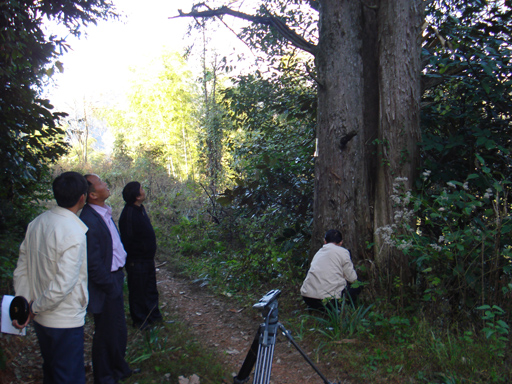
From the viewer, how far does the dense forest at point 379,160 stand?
4.30 metres

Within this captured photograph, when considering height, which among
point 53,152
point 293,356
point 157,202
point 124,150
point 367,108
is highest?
point 124,150

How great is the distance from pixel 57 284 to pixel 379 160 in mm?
4421

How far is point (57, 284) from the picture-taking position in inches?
104

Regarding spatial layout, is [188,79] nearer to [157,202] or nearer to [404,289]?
[157,202]

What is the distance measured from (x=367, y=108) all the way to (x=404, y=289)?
104 inches

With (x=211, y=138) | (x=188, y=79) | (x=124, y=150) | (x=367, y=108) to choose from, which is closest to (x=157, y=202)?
(x=211, y=138)

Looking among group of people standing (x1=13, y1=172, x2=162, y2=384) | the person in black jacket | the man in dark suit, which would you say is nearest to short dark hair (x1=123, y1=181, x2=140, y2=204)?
the person in black jacket

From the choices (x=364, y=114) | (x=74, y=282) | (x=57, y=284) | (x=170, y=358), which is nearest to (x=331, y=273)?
(x=170, y=358)

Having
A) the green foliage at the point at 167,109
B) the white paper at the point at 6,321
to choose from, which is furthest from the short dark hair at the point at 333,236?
the green foliage at the point at 167,109

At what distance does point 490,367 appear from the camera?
362 cm

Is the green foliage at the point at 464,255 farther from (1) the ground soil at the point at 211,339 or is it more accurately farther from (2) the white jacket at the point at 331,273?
(1) the ground soil at the point at 211,339

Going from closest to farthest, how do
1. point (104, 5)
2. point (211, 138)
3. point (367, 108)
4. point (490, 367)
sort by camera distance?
point (490, 367), point (367, 108), point (104, 5), point (211, 138)

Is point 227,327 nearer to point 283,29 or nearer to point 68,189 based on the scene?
point 68,189

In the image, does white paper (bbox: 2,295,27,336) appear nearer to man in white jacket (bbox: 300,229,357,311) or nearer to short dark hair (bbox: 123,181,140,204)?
short dark hair (bbox: 123,181,140,204)
